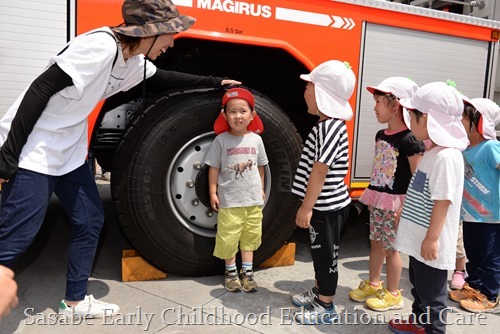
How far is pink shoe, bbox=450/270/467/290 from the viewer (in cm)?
284

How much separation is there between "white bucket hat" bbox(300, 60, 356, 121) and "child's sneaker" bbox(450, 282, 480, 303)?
1.28m

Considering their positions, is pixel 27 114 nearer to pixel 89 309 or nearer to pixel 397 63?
pixel 89 309

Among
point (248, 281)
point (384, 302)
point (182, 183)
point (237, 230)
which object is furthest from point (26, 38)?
point (384, 302)

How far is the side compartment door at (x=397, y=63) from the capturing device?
2994mm

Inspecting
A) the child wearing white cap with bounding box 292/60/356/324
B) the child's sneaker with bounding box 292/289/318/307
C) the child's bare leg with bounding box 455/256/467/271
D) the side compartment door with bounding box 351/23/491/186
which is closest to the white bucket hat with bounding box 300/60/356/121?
the child wearing white cap with bounding box 292/60/356/324

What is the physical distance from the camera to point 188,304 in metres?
2.46

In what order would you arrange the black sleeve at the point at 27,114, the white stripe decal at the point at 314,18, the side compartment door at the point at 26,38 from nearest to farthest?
the black sleeve at the point at 27,114
the side compartment door at the point at 26,38
the white stripe decal at the point at 314,18

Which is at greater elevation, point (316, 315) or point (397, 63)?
point (397, 63)

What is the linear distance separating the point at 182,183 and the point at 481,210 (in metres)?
1.71

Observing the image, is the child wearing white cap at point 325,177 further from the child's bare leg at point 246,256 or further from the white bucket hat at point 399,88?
the child's bare leg at point 246,256

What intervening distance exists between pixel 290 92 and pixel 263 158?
825 millimetres

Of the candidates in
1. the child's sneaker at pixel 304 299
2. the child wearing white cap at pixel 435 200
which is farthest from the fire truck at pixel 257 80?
the child wearing white cap at pixel 435 200

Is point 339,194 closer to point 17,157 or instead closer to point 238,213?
point 238,213

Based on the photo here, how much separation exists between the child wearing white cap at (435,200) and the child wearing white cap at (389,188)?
1.02 ft
